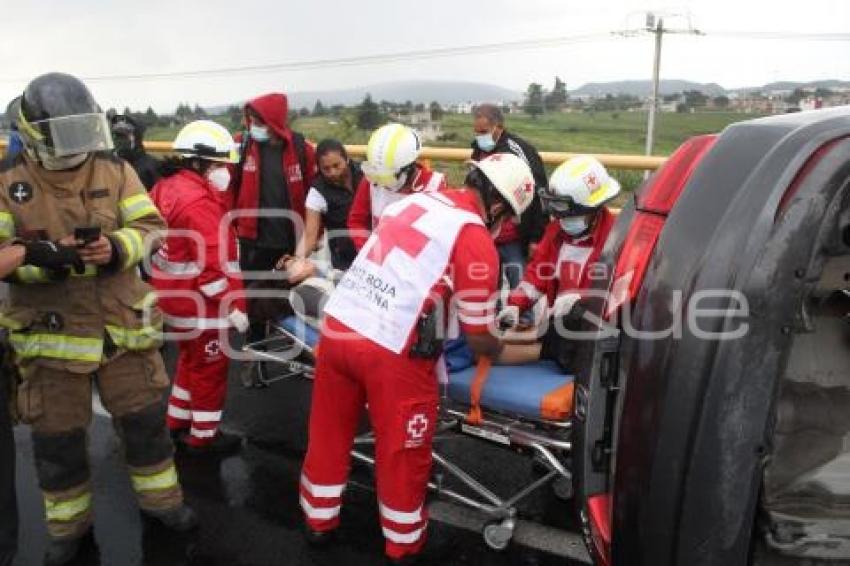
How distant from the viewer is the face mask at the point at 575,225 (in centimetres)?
368

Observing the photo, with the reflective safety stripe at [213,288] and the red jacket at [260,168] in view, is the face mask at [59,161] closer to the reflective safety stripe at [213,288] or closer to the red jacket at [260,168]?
the reflective safety stripe at [213,288]

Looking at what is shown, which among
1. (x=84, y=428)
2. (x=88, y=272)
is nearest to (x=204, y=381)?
(x=84, y=428)

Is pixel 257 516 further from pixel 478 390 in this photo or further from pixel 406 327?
pixel 406 327

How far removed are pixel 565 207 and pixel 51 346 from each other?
2343 mm

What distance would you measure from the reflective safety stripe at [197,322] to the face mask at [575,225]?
71.9 inches

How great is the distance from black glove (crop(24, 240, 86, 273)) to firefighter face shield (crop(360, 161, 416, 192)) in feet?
5.94

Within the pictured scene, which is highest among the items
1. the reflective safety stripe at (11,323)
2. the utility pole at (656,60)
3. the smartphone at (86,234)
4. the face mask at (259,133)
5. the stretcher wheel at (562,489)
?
the utility pole at (656,60)

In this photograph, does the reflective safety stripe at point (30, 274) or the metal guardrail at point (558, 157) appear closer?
the reflective safety stripe at point (30, 274)


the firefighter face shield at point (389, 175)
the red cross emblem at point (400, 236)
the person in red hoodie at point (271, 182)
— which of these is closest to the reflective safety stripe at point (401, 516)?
the red cross emblem at point (400, 236)

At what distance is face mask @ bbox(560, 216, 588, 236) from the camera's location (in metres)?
3.68

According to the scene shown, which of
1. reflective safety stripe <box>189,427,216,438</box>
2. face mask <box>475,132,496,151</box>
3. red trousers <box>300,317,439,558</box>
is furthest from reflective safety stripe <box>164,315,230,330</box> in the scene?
face mask <box>475,132,496,151</box>

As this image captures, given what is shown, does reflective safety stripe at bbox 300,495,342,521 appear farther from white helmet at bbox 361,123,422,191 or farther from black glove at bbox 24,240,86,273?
white helmet at bbox 361,123,422,191

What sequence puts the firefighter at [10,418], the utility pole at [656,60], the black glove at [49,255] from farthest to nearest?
1. the utility pole at [656,60]
2. the black glove at [49,255]
3. the firefighter at [10,418]

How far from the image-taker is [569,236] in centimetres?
380
